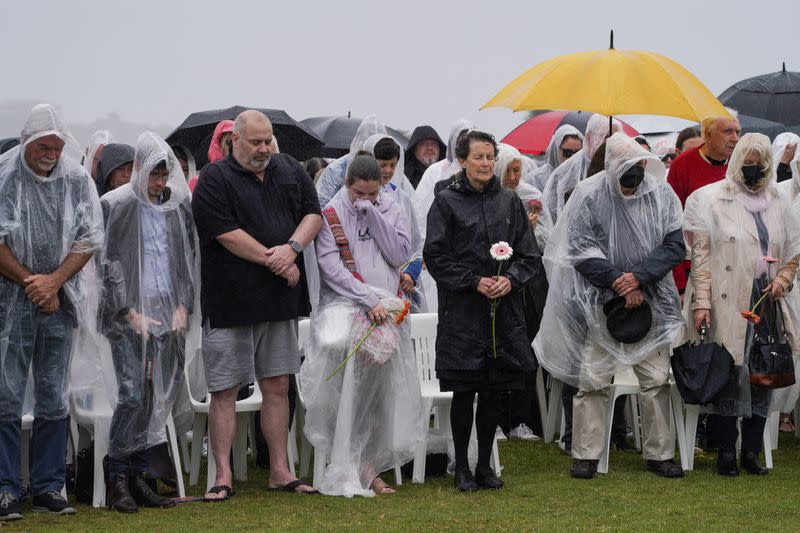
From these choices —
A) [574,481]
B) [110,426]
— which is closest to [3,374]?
[110,426]

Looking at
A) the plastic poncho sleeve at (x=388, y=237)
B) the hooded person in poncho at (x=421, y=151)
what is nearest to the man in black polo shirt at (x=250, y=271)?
the plastic poncho sleeve at (x=388, y=237)

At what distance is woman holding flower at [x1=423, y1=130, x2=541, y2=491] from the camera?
714 centimetres

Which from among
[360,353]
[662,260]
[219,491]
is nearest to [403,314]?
[360,353]

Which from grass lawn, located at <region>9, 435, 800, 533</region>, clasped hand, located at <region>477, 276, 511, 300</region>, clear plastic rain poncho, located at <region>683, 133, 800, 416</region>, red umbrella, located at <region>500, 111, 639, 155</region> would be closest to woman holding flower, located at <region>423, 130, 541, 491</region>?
clasped hand, located at <region>477, 276, 511, 300</region>

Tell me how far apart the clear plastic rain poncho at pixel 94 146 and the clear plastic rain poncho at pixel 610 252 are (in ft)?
8.98

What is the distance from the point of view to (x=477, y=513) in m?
6.52

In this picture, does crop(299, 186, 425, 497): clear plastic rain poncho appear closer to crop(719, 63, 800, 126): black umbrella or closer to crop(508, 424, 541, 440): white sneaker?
crop(508, 424, 541, 440): white sneaker

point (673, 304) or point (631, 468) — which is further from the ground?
point (673, 304)

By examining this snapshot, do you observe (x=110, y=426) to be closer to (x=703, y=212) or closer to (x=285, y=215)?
(x=285, y=215)

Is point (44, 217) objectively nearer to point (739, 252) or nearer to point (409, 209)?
point (409, 209)

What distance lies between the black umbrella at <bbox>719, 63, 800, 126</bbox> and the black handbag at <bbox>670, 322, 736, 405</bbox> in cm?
680

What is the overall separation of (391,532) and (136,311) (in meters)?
1.76

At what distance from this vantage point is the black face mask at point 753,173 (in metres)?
7.70

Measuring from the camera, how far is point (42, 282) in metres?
6.46
